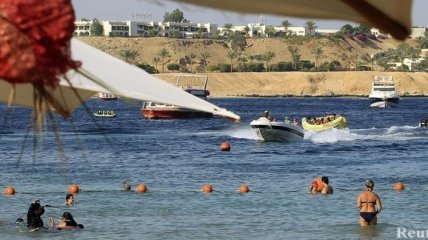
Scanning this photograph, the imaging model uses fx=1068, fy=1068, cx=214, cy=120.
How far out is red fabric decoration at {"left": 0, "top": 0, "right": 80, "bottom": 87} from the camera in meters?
3.23

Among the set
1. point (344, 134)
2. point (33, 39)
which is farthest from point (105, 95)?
point (33, 39)

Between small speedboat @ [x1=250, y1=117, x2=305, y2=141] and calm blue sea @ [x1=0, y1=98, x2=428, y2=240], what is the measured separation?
22.0 inches

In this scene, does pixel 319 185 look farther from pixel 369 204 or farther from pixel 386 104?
pixel 386 104

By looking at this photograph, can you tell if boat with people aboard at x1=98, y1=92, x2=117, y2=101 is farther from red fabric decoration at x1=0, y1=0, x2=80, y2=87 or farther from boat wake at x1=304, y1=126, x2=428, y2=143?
boat wake at x1=304, y1=126, x2=428, y2=143

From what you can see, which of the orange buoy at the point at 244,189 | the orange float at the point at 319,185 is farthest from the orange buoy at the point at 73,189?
the orange float at the point at 319,185

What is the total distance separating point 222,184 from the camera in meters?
44.0

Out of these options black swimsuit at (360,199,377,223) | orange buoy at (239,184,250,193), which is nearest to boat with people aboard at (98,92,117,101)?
orange buoy at (239,184,250,193)

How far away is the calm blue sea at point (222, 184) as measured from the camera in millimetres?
31531

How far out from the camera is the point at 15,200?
36906mm

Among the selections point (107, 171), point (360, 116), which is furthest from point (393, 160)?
point (360, 116)

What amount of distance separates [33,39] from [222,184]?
4091cm

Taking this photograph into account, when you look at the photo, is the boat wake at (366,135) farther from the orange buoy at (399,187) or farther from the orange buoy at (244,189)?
the orange buoy at (244,189)

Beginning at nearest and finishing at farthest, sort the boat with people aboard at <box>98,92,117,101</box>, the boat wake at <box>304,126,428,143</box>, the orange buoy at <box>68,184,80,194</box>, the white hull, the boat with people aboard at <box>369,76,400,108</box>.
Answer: the boat with people aboard at <box>98,92,117,101</box>, the orange buoy at <box>68,184,80,194</box>, the boat wake at <box>304,126,428,143</box>, the boat with people aboard at <box>369,76,400,108</box>, the white hull

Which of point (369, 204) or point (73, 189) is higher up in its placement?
point (369, 204)
